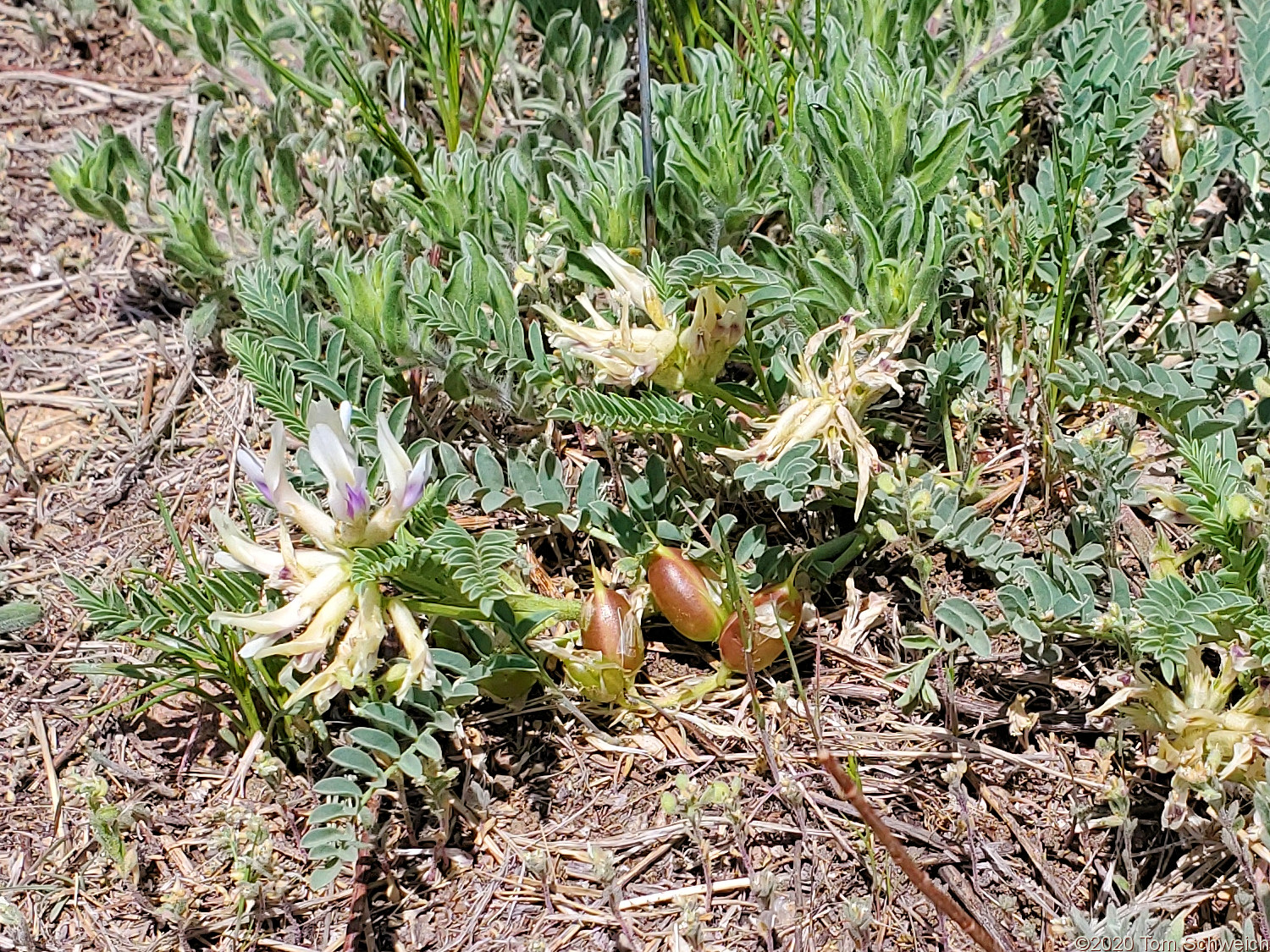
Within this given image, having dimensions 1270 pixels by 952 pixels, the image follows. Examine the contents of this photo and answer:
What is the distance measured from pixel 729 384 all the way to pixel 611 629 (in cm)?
55

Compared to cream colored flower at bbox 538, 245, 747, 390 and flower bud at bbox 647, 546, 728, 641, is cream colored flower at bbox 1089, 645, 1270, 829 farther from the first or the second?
cream colored flower at bbox 538, 245, 747, 390

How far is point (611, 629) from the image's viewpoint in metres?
2.24

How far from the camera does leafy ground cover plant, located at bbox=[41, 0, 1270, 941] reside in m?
2.04

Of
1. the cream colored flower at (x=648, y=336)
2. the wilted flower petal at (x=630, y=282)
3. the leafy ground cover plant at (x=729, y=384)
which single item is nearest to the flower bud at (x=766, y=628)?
the leafy ground cover plant at (x=729, y=384)

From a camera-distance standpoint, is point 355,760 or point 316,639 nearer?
point 316,639

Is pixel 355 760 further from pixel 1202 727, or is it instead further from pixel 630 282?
pixel 1202 727

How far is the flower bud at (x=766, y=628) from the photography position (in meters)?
2.26

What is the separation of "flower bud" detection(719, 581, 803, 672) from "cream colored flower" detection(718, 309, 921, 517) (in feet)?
0.75

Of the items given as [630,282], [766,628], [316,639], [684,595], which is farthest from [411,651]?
[630,282]

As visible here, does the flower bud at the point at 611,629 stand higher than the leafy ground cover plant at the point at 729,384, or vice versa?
the leafy ground cover plant at the point at 729,384

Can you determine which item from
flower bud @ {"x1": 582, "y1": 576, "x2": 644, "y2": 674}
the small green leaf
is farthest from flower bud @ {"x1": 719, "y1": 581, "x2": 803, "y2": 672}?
the small green leaf

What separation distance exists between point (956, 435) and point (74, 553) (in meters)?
1.86

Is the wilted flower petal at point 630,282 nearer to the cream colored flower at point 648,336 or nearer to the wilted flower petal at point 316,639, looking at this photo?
the cream colored flower at point 648,336

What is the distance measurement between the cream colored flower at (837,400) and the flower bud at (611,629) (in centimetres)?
34
